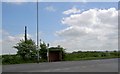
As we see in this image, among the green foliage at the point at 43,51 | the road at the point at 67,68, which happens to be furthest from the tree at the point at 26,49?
the road at the point at 67,68

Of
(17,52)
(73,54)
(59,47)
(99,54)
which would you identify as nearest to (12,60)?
(17,52)

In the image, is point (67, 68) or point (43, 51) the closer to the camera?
point (67, 68)

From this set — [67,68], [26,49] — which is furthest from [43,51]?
[67,68]

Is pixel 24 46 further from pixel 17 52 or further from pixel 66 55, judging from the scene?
pixel 66 55

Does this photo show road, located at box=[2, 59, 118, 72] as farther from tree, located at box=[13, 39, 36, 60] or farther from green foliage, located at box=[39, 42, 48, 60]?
green foliage, located at box=[39, 42, 48, 60]

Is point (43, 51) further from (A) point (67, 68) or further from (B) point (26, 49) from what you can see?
(A) point (67, 68)

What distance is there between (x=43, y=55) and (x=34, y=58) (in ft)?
12.1

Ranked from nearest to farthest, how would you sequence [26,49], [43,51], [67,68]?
[67,68] → [26,49] → [43,51]

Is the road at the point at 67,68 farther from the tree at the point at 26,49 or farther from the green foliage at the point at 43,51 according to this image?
the green foliage at the point at 43,51

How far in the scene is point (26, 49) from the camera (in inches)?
2192

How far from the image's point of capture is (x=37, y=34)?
5116 cm

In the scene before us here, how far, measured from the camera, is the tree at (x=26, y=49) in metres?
55.6

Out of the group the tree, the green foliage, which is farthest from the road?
the green foliage

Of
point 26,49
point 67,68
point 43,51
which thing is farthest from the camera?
point 43,51
